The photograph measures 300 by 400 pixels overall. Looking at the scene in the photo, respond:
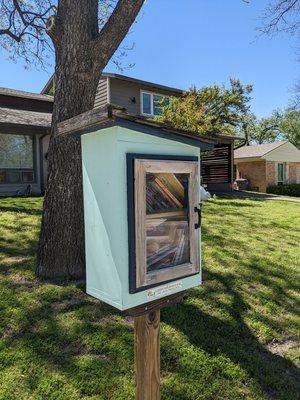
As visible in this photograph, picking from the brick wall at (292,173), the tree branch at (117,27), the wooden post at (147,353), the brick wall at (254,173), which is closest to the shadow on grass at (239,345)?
the wooden post at (147,353)

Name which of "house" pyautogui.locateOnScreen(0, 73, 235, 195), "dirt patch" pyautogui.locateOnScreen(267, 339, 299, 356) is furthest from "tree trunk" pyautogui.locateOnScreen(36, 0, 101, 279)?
"house" pyautogui.locateOnScreen(0, 73, 235, 195)

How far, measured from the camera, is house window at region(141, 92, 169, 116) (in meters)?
Result: 17.8

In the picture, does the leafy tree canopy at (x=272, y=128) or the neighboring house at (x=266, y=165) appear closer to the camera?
the neighboring house at (x=266, y=165)

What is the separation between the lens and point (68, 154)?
412cm

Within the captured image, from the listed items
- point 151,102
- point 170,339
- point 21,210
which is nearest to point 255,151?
point 151,102

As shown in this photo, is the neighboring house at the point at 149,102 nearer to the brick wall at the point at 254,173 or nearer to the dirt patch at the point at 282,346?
the brick wall at the point at 254,173

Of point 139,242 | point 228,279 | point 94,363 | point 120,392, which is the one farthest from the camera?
point 228,279

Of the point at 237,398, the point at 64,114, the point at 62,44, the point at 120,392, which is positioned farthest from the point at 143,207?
the point at 62,44

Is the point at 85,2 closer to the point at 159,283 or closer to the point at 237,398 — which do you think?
the point at 159,283

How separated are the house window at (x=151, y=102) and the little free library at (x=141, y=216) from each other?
16.2 m

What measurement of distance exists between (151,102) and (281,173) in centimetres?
1324

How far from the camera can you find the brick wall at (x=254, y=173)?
24906 mm

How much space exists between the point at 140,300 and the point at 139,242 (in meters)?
0.30

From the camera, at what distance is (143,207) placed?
5.92 ft
